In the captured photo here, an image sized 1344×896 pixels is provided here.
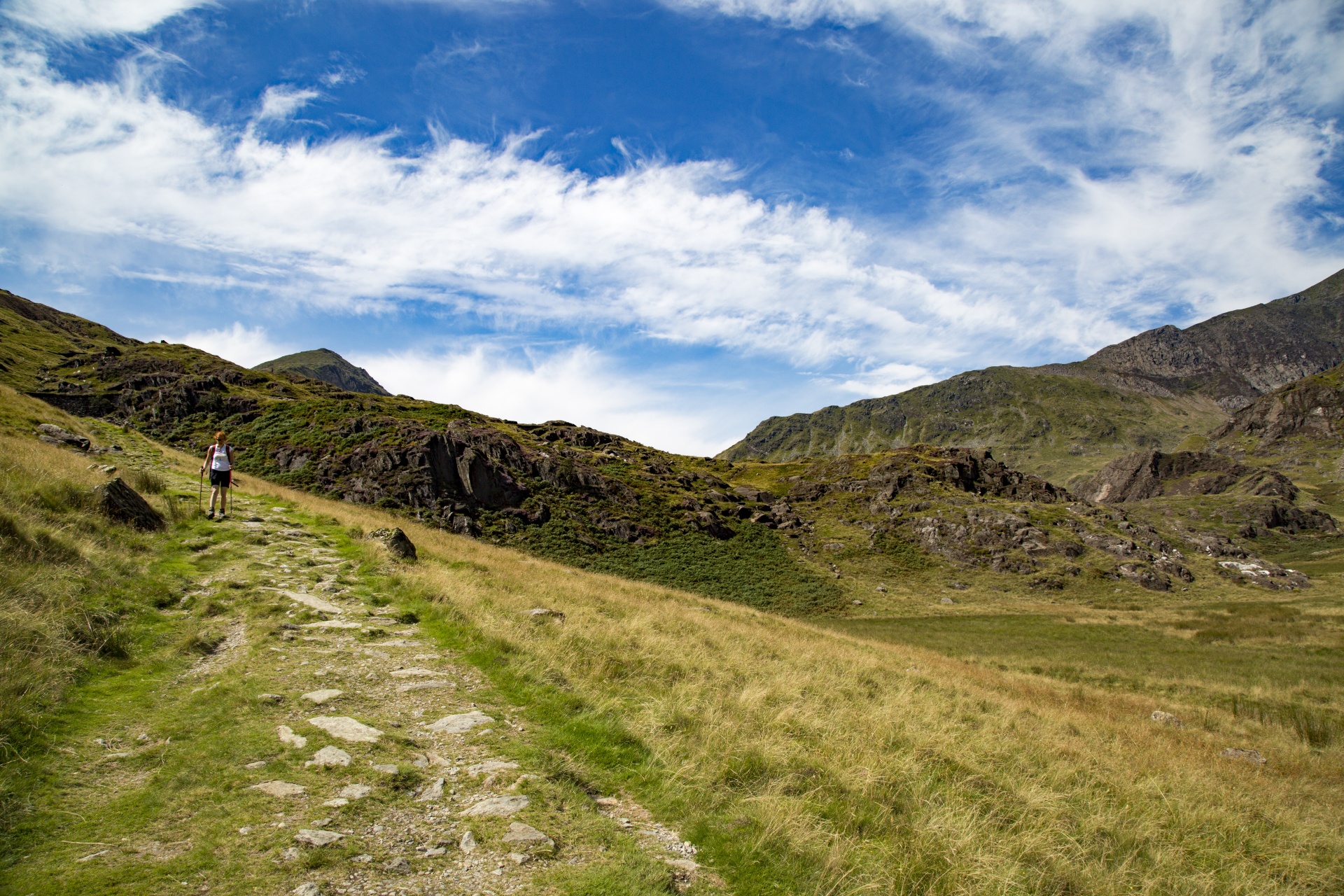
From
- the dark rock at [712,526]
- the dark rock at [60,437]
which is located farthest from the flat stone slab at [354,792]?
the dark rock at [712,526]

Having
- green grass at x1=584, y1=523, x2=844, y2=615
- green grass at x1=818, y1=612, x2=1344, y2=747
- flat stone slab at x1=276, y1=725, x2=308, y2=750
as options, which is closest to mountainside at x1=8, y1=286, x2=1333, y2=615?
green grass at x1=584, y1=523, x2=844, y2=615

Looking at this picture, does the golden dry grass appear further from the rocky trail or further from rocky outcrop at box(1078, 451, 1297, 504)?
rocky outcrop at box(1078, 451, 1297, 504)

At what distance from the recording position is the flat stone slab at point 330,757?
6098mm

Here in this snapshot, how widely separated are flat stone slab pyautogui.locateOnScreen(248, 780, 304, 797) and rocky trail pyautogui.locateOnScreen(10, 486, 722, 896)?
0.02m

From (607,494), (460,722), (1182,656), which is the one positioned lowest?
(1182,656)

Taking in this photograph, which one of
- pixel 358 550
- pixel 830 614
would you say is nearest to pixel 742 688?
pixel 358 550

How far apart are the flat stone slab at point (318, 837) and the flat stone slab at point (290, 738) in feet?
5.95

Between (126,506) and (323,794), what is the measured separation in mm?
13292

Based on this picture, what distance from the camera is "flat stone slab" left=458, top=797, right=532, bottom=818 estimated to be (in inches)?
219

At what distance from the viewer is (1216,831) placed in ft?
28.8

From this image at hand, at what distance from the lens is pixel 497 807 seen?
5.70m

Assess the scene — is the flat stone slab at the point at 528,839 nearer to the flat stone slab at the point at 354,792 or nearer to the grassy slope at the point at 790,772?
the grassy slope at the point at 790,772

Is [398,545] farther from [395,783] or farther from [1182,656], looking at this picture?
[1182,656]

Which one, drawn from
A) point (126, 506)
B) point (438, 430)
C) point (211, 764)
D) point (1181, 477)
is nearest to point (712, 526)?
point (438, 430)
